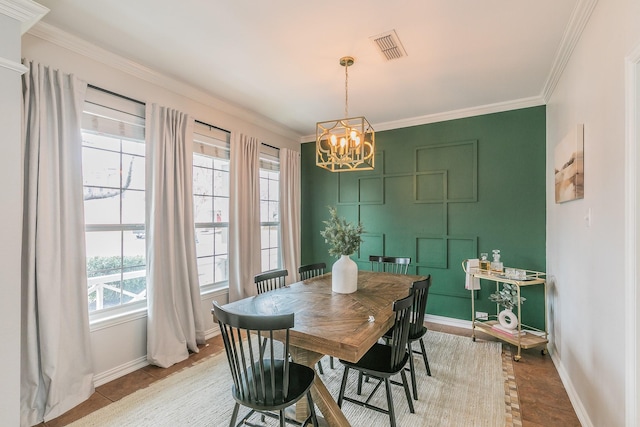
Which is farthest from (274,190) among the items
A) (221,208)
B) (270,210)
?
(221,208)

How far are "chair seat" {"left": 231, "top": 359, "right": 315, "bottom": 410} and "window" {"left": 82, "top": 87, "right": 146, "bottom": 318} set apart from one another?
1.80 meters

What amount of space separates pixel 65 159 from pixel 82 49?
3.00 ft

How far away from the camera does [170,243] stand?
2918mm

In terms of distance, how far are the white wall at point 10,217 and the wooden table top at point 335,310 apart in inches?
47.9

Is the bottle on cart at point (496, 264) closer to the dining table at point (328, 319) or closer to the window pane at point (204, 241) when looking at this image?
the dining table at point (328, 319)

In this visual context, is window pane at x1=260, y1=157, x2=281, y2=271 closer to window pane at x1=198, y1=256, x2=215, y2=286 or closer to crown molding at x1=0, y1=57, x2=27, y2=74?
window pane at x1=198, y1=256, x2=215, y2=286

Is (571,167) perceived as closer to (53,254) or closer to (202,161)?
(202,161)

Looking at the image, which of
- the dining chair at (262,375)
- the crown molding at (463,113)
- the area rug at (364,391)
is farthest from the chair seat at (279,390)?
the crown molding at (463,113)

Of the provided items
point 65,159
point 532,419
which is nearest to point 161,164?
point 65,159

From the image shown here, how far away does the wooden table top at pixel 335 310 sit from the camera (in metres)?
1.58

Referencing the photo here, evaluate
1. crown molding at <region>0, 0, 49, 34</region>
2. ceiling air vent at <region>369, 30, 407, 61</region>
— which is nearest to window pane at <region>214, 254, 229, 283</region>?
crown molding at <region>0, 0, 49, 34</region>

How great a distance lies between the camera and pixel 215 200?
3680mm

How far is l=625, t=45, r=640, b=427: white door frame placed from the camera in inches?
54.1

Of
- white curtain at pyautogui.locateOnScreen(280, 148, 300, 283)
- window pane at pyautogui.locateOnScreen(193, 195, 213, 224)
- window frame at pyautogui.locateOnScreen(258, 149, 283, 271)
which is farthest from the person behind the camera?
white curtain at pyautogui.locateOnScreen(280, 148, 300, 283)
